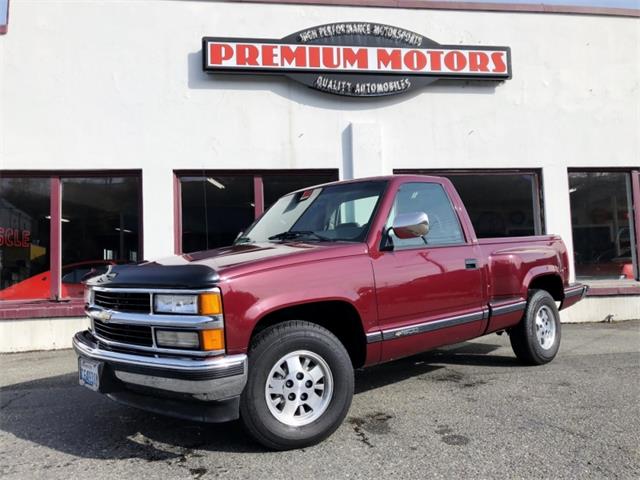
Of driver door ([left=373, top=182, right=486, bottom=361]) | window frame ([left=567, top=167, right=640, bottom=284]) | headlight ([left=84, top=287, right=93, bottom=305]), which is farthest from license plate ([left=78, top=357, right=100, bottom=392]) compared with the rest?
window frame ([left=567, top=167, right=640, bottom=284])

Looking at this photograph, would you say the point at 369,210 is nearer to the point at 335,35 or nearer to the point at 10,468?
the point at 10,468

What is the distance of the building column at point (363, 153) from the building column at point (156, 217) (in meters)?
2.97

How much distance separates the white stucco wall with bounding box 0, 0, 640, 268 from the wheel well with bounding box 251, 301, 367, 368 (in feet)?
16.5

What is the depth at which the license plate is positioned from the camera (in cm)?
331

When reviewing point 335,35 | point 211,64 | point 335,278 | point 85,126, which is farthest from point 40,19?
point 335,278

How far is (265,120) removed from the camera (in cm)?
851

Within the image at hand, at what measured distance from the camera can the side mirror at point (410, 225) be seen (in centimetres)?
365

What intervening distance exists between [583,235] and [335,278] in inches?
Result: 308

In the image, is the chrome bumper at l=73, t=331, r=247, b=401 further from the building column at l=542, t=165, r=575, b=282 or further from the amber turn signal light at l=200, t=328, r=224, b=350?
the building column at l=542, t=165, r=575, b=282

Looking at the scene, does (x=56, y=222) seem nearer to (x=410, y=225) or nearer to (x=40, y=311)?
(x=40, y=311)

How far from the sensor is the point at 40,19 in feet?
27.0

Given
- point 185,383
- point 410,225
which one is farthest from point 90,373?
point 410,225

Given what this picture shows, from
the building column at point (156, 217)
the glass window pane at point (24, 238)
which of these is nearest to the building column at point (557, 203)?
the building column at point (156, 217)

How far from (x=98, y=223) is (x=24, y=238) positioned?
1.21 meters
